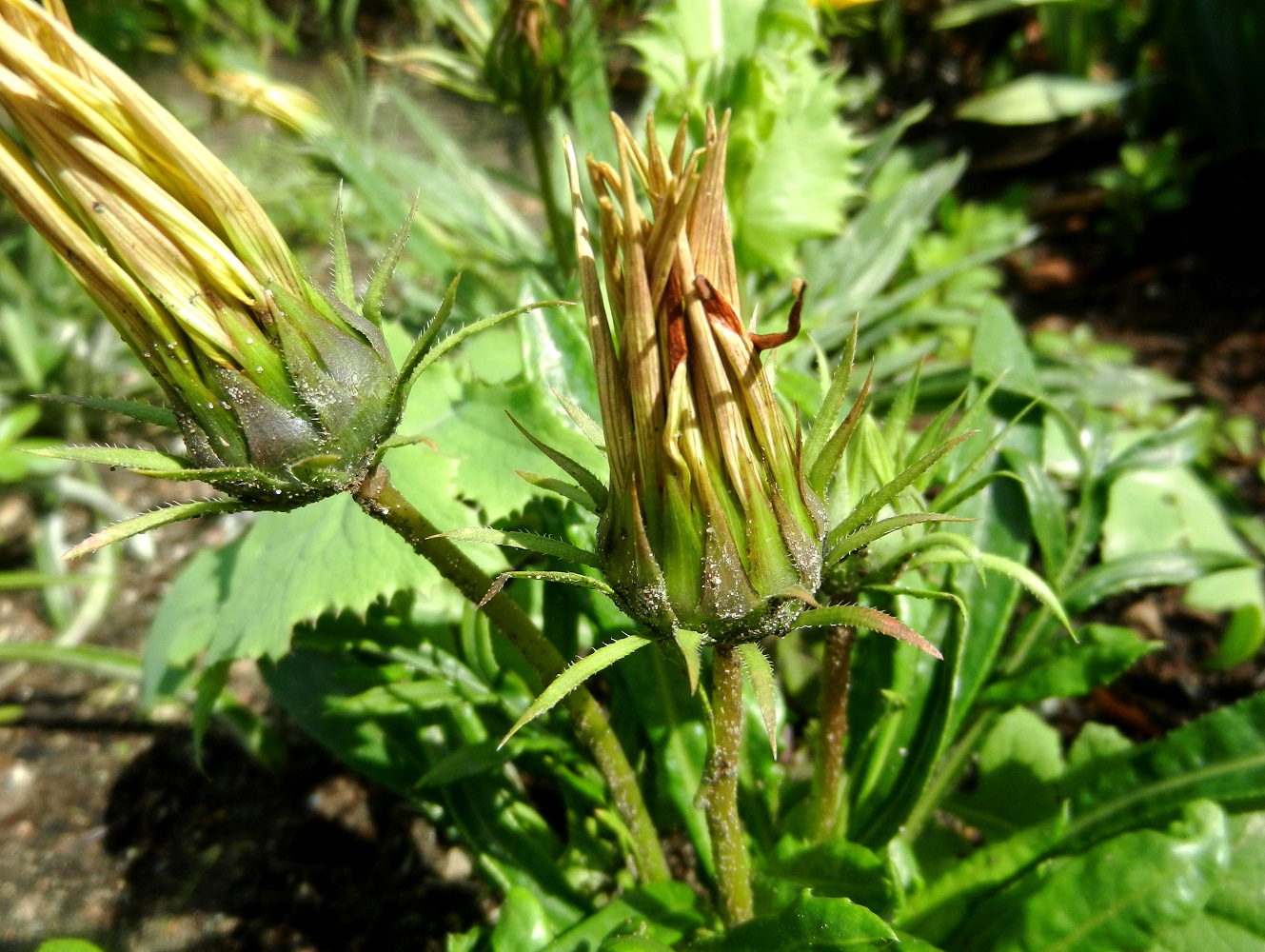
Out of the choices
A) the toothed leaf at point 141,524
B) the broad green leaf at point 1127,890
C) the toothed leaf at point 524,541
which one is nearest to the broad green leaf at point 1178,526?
the broad green leaf at point 1127,890

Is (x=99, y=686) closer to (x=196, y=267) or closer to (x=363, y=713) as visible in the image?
(x=363, y=713)

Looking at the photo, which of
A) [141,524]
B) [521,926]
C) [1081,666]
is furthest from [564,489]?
[1081,666]

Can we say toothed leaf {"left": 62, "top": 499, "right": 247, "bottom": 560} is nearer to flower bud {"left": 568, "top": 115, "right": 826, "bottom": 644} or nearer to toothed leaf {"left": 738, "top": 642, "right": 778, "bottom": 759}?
flower bud {"left": 568, "top": 115, "right": 826, "bottom": 644}

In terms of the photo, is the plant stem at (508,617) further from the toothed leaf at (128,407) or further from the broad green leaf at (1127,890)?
the broad green leaf at (1127,890)

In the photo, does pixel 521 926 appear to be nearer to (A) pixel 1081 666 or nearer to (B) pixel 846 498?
(B) pixel 846 498

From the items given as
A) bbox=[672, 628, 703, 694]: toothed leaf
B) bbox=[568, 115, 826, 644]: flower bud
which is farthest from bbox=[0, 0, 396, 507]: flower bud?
bbox=[672, 628, 703, 694]: toothed leaf

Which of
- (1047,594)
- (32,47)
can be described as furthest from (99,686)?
(1047,594)
